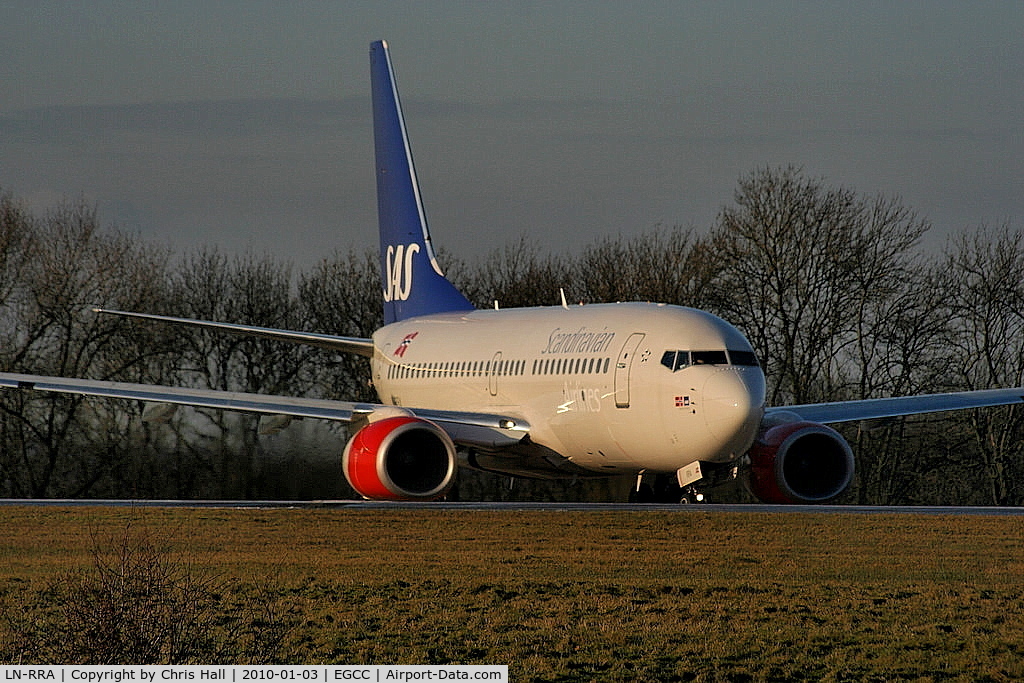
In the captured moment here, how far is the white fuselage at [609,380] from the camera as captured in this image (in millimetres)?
27891

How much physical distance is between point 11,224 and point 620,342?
3320 centimetres

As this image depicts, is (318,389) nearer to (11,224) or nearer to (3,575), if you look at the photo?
(11,224)

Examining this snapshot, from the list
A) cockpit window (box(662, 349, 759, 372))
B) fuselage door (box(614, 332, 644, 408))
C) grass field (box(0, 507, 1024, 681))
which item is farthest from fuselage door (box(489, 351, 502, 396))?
cockpit window (box(662, 349, 759, 372))

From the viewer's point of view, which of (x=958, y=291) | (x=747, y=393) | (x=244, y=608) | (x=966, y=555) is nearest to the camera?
(x=244, y=608)

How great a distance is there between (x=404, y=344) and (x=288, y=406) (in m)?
7.99

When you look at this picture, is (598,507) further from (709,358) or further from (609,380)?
(709,358)

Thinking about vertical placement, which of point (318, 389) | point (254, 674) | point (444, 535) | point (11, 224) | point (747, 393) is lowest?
point (254, 674)

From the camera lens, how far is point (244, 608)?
1811 centimetres

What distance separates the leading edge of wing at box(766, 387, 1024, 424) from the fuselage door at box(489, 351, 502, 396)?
208 inches

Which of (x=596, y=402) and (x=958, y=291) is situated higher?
(x=958, y=291)

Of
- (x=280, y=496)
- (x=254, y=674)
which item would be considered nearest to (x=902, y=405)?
(x=280, y=496)

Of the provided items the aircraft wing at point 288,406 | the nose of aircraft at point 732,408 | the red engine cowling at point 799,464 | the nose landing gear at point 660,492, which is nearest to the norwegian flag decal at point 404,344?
the aircraft wing at point 288,406

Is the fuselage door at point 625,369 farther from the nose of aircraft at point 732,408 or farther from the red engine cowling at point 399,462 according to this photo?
the red engine cowling at point 399,462

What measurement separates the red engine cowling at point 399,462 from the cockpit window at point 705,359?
165 inches
